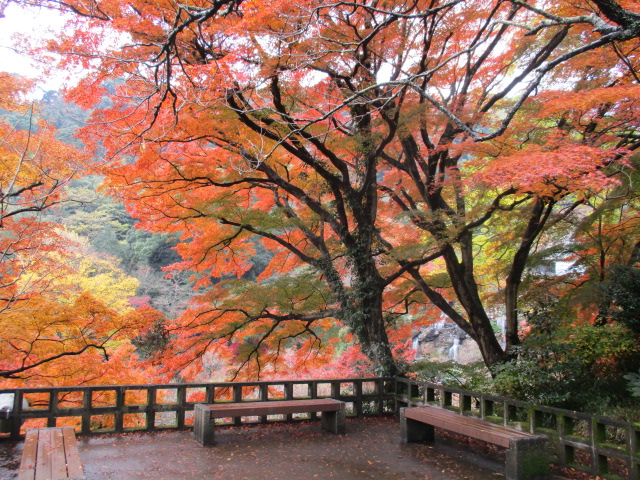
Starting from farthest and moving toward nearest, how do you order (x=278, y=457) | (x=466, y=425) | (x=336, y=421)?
1. (x=336, y=421)
2. (x=278, y=457)
3. (x=466, y=425)

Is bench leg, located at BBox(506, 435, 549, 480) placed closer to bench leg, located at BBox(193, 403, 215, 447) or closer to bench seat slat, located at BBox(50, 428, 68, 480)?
bench leg, located at BBox(193, 403, 215, 447)

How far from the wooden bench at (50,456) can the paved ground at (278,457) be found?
453mm

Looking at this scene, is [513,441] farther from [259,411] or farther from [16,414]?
[16,414]

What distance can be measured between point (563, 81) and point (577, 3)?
1850mm

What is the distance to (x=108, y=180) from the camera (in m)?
8.02

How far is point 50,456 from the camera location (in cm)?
329

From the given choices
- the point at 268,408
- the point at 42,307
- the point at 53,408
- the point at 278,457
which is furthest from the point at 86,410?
the point at 42,307

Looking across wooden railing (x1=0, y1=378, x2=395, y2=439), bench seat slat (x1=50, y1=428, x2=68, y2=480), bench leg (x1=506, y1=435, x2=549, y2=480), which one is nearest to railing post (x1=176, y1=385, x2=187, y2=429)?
wooden railing (x1=0, y1=378, x2=395, y2=439)

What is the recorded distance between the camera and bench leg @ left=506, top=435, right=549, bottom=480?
13.2 ft

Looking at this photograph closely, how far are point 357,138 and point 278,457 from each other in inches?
204

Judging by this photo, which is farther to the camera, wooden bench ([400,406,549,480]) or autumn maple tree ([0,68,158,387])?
autumn maple tree ([0,68,158,387])

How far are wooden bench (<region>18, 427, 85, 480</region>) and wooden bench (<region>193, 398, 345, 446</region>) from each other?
1465mm

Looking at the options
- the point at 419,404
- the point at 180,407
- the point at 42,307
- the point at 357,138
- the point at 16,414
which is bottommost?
the point at 419,404

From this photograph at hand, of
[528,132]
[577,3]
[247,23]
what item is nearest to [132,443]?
[247,23]
